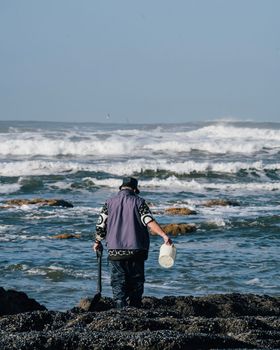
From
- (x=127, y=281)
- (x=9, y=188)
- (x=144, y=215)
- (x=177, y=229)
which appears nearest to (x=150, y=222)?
(x=144, y=215)

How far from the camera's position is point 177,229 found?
19.1 m

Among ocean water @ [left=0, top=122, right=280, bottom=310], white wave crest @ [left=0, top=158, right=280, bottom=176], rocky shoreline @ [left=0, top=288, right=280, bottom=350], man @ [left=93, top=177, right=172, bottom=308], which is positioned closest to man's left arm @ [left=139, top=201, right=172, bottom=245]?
man @ [left=93, top=177, right=172, bottom=308]

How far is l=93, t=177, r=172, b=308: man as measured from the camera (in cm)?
1029

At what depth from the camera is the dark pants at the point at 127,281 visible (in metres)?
10.4

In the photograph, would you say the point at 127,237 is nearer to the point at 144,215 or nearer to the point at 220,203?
the point at 144,215

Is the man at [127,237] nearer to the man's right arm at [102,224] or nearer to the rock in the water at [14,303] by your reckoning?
the man's right arm at [102,224]

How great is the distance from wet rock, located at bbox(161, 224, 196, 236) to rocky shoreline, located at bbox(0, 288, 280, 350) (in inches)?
300

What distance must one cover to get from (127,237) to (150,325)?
1885 millimetres

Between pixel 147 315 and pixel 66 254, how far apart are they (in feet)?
23.8

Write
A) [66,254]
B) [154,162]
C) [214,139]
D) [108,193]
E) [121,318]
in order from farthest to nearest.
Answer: [214,139], [154,162], [108,193], [66,254], [121,318]

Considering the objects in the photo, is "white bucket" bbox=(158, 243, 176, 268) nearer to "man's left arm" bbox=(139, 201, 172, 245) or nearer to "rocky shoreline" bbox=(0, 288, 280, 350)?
"man's left arm" bbox=(139, 201, 172, 245)

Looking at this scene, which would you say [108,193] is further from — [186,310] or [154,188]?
[186,310]

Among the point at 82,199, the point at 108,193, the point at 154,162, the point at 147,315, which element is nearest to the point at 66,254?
the point at 147,315

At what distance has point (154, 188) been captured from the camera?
30656mm
